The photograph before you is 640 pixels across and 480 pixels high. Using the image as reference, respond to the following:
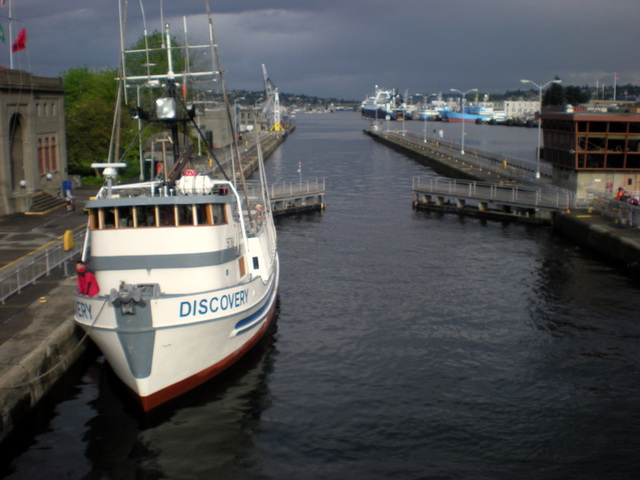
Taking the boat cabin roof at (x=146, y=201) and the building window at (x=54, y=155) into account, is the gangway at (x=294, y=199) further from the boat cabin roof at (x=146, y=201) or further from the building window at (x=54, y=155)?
the boat cabin roof at (x=146, y=201)

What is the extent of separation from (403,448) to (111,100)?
257ft

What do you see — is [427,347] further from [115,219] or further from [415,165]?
[415,165]

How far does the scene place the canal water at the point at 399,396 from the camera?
16.8 meters

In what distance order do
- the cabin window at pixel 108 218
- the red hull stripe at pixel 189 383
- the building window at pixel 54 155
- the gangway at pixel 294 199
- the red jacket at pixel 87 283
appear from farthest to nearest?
the gangway at pixel 294 199, the building window at pixel 54 155, the cabin window at pixel 108 218, the red jacket at pixel 87 283, the red hull stripe at pixel 189 383

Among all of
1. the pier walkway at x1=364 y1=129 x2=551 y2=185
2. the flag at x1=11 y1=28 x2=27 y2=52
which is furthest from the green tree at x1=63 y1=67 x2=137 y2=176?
the pier walkway at x1=364 y1=129 x2=551 y2=185

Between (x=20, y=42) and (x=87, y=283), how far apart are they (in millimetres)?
29467

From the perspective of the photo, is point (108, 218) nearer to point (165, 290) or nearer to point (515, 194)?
point (165, 290)

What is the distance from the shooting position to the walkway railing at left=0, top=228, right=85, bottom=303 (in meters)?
24.6

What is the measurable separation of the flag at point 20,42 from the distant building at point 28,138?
1548 mm

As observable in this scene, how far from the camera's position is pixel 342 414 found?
19.2 meters

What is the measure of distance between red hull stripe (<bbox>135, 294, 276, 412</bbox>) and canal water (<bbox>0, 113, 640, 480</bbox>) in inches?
13.6

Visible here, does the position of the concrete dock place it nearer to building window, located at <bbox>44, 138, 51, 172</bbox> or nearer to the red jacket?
the red jacket

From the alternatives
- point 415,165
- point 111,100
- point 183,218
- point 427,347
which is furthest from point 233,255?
point 415,165

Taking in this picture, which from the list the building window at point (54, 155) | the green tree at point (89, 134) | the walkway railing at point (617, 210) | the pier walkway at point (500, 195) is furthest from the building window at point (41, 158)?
the walkway railing at point (617, 210)
